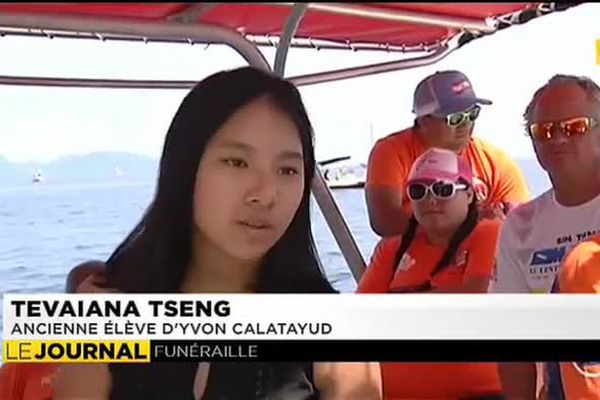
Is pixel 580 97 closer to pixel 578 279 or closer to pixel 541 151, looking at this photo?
pixel 541 151

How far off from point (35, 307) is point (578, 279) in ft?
3.61

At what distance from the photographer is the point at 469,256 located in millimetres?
2131

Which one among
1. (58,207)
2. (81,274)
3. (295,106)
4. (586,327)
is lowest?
(586,327)

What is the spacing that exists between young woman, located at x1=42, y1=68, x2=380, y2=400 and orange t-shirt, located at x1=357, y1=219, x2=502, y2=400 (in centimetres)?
7

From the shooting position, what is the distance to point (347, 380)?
2.06 m

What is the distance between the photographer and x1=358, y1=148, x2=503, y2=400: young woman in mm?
2090

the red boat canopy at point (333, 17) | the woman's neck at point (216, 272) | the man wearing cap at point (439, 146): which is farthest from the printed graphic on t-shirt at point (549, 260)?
the woman's neck at point (216, 272)

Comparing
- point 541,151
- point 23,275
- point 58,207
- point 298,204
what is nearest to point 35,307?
point 23,275

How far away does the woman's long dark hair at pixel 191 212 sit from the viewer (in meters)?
2.03

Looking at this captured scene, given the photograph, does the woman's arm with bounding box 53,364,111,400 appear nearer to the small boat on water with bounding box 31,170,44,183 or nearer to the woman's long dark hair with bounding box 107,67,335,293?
the woman's long dark hair with bounding box 107,67,335,293

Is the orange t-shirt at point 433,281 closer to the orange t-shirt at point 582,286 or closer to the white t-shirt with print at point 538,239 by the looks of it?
the white t-shirt with print at point 538,239

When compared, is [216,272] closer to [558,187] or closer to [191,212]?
[191,212]

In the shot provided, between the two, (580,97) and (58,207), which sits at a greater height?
(580,97)

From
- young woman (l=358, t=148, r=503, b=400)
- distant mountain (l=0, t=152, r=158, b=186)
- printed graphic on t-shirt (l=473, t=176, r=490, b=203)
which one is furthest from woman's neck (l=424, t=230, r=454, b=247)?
distant mountain (l=0, t=152, r=158, b=186)
